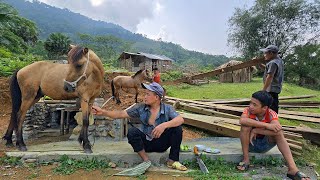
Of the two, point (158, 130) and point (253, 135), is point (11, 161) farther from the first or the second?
point (253, 135)

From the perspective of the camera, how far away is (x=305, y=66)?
30125 millimetres

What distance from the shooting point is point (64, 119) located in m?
7.57

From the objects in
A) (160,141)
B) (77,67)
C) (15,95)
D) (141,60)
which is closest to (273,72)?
(160,141)

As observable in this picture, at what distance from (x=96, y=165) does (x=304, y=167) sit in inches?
131

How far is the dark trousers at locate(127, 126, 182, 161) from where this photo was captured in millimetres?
4105

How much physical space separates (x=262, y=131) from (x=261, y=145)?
1.57 feet

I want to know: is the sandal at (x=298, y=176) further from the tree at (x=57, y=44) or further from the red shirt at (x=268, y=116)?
the tree at (x=57, y=44)

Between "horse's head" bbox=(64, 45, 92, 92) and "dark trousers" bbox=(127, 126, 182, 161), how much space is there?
1.35 m

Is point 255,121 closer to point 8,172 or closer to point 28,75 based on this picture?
point 8,172

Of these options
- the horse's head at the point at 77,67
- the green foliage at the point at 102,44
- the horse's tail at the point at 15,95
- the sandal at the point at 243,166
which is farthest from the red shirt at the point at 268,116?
the green foliage at the point at 102,44

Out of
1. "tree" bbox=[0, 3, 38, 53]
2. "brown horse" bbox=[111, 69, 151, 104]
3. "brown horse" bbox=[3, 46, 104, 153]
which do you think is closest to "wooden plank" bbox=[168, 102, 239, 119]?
"brown horse" bbox=[111, 69, 151, 104]

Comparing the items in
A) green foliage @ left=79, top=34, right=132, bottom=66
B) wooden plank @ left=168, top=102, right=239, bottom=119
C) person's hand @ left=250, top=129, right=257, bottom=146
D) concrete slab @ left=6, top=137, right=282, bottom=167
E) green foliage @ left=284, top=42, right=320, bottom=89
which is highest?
green foliage @ left=79, top=34, right=132, bottom=66

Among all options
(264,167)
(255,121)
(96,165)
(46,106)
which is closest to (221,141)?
(264,167)

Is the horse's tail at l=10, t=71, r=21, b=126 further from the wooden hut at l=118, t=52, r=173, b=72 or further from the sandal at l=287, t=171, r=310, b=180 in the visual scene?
the wooden hut at l=118, t=52, r=173, b=72
